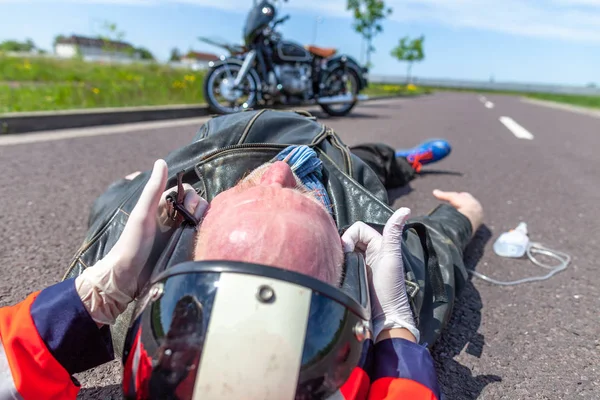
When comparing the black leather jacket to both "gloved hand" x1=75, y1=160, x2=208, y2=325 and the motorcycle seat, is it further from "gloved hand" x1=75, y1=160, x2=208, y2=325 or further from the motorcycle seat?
the motorcycle seat

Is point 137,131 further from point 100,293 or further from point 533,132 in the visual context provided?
point 533,132

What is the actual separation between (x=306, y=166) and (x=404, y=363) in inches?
34.3

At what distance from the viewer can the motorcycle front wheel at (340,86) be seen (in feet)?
32.8

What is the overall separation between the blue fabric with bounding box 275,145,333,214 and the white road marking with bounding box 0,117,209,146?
3.90 meters

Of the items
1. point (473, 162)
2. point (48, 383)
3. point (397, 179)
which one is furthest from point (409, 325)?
point (473, 162)

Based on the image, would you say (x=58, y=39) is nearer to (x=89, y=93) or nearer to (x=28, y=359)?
(x=89, y=93)

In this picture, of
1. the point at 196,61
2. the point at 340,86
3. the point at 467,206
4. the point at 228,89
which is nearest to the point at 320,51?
the point at 340,86

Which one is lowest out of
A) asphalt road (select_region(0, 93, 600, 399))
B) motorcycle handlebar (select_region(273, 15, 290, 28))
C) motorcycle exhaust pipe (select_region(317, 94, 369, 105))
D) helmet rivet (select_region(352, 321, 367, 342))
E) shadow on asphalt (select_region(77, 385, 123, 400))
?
shadow on asphalt (select_region(77, 385, 123, 400))

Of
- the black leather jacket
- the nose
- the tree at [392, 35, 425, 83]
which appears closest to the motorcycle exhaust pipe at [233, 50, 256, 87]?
the black leather jacket

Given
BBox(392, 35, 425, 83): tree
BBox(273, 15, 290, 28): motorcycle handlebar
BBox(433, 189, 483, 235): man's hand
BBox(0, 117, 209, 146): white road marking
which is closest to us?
BBox(433, 189, 483, 235): man's hand

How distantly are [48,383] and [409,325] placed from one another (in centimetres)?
92

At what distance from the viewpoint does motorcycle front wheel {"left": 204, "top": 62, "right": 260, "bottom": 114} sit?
320 inches

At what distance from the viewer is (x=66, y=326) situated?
1.15 m

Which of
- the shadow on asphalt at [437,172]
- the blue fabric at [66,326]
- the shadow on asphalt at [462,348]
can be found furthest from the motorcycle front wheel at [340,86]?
the blue fabric at [66,326]
